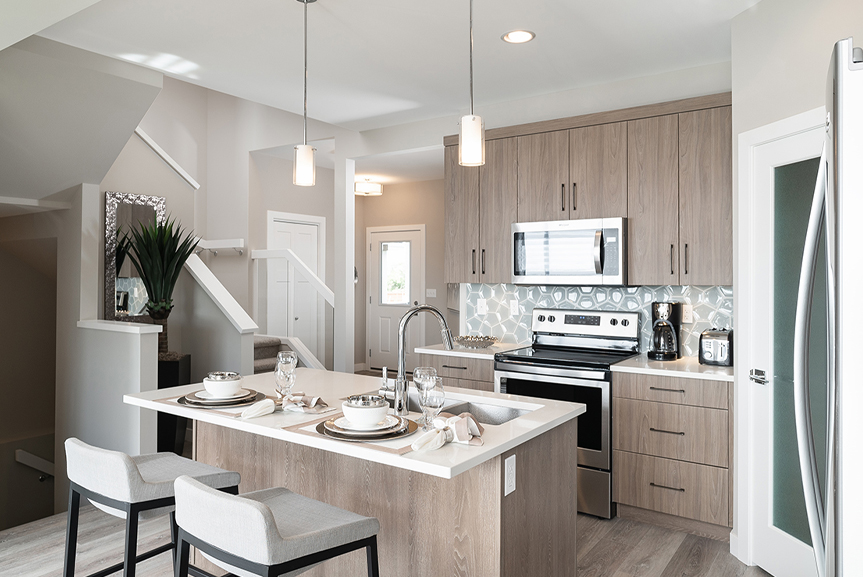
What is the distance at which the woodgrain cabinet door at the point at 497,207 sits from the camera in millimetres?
4188

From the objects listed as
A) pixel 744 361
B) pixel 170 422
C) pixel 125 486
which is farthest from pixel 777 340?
pixel 170 422

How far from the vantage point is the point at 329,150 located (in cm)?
631

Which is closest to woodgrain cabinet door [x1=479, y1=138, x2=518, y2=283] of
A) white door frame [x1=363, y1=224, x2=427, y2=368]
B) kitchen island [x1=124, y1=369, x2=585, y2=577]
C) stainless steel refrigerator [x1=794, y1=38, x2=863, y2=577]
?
kitchen island [x1=124, y1=369, x2=585, y2=577]

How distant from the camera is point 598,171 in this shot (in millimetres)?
3834

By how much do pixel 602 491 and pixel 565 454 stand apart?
1.37 meters

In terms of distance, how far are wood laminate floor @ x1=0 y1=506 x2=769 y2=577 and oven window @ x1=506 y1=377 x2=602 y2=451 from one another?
17.5 inches

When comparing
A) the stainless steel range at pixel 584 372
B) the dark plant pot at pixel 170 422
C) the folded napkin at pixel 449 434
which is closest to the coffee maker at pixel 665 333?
the stainless steel range at pixel 584 372

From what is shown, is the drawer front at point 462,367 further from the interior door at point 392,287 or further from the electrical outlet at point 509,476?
the interior door at point 392,287

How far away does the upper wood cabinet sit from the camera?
4.21 metres

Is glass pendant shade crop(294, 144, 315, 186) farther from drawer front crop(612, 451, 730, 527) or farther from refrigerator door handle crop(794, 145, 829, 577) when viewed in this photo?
drawer front crop(612, 451, 730, 527)

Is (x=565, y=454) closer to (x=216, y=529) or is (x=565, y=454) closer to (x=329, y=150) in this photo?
(x=216, y=529)

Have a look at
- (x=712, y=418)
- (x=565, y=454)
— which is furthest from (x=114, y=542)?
(x=712, y=418)

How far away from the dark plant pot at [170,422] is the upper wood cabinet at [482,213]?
2207 mm

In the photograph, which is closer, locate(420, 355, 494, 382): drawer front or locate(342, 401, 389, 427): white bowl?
locate(342, 401, 389, 427): white bowl
